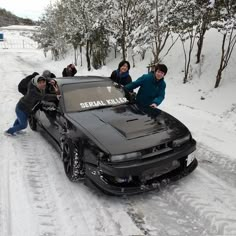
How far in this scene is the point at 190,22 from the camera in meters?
10.3

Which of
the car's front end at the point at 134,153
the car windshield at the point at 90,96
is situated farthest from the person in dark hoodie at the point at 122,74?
the car's front end at the point at 134,153

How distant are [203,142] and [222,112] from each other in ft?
8.54

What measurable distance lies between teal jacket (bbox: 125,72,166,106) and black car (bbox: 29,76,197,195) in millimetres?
576

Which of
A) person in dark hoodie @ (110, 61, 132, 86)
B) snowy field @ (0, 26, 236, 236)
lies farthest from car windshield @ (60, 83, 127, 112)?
person in dark hoodie @ (110, 61, 132, 86)

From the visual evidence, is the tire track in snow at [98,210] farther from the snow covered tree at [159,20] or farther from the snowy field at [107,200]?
the snow covered tree at [159,20]

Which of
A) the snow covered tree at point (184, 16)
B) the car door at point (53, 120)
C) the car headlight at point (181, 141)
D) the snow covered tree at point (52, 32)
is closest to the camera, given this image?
the car headlight at point (181, 141)

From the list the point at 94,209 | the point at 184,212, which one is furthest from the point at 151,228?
the point at 94,209

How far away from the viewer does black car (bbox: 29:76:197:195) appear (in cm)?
369

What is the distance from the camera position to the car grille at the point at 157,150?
3.75 meters

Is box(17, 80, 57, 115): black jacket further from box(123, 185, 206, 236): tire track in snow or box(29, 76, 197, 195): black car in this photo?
box(123, 185, 206, 236): tire track in snow

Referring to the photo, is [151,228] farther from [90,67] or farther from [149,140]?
[90,67]

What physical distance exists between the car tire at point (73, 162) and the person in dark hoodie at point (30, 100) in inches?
63.1

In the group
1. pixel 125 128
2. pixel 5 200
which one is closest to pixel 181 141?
pixel 125 128

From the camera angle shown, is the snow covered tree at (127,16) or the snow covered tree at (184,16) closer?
the snow covered tree at (184,16)
